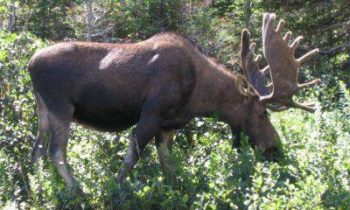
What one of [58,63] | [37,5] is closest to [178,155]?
[58,63]

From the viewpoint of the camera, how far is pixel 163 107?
26.5 ft

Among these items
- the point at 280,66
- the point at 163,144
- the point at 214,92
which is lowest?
the point at 163,144

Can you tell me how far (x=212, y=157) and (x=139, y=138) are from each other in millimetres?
1101

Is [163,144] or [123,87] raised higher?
[123,87]

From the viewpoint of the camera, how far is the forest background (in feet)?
21.2

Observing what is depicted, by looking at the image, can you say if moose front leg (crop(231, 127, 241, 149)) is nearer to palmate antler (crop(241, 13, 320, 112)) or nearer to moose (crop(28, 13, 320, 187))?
moose (crop(28, 13, 320, 187))

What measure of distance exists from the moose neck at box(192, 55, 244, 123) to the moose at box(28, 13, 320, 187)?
0.01 metres

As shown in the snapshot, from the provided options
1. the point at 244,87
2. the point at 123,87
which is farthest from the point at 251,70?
the point at 123,87

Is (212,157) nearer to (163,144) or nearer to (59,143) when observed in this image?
(163,144)

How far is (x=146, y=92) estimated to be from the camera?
8.12 m

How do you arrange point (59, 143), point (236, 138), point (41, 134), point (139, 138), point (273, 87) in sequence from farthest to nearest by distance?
point (236, 138) → point (273, 87) → point (41, 134) → point (139, 138) → point (59, 143)

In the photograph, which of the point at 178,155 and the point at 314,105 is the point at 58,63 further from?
the point at 314,105

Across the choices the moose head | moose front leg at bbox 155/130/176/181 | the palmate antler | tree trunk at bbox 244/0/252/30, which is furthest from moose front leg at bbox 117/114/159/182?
tree trunk at bbox 244/0/252/30

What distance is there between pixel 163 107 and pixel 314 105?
7.36 feet
